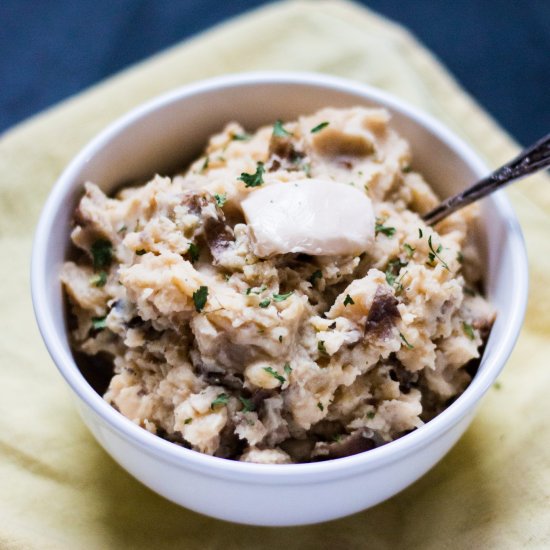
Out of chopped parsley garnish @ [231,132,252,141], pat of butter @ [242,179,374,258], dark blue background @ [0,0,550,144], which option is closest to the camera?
pat of butter @ [242,179,374,258]

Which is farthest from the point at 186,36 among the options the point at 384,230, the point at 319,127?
the point at 384,230

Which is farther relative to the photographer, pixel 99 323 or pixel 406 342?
pixel 99 323

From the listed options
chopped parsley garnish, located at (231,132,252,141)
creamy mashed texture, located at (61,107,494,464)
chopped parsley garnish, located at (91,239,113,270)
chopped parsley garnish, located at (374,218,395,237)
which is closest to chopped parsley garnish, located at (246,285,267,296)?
creamy mashed texture, located at (61,107,494,464)

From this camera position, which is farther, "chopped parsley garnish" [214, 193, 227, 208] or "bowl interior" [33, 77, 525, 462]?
"bowl interior" [33, 77, 525, 462]

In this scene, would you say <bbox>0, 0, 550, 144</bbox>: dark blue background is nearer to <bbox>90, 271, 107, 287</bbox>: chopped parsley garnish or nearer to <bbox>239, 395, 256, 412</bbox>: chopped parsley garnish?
<bbox>90, 271, 107, 287</bbox>: chopped parsley garnish

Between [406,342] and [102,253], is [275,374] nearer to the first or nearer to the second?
[406,342]

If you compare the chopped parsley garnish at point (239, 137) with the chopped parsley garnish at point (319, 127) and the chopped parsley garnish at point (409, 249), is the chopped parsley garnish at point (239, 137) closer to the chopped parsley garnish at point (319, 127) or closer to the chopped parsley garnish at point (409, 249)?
the chopped parsley garnish at point (319, 127)

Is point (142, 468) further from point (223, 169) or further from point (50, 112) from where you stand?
point (50, 112)

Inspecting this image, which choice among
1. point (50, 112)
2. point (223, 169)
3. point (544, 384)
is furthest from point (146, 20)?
point (544, 384)
